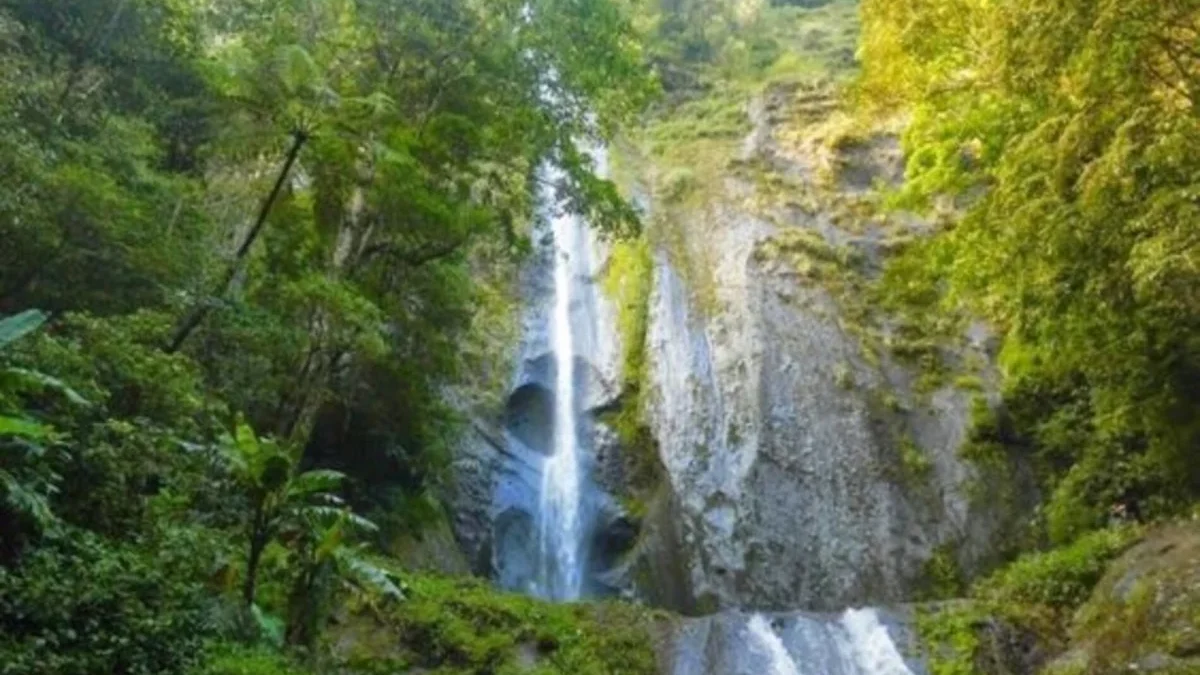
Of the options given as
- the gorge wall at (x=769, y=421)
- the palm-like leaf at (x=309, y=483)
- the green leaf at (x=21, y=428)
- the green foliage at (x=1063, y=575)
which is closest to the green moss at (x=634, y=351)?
the gorge wall at (x=769, y=421)

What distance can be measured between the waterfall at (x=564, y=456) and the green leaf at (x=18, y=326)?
844 cm

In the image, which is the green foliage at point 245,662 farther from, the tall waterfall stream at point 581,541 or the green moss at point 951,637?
the green moss at point 951,637

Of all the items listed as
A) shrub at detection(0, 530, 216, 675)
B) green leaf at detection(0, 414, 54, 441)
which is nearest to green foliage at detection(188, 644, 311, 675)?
shrub at detection(0, 530, 216, 675)

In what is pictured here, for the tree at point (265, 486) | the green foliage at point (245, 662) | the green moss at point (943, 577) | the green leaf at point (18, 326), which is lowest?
the green foliage at point (245, 662)

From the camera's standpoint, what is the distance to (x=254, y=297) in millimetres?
12367

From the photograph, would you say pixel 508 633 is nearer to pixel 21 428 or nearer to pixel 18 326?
pixel 18 326

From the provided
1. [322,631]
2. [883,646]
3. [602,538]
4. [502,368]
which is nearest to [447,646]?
[322,631]

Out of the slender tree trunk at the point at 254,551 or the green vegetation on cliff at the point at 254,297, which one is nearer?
the green vegetation on cliff at the point at 254,297

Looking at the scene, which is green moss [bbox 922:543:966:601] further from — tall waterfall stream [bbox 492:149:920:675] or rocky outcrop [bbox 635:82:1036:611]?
tall waterfall stream [bbox 492:149:920:675]

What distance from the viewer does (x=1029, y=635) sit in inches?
440

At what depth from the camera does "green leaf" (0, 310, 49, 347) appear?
22.3 ft

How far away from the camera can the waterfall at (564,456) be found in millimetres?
16750

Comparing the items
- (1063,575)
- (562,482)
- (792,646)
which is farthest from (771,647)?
(562,482)

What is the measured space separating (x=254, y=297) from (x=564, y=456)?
7.68m
